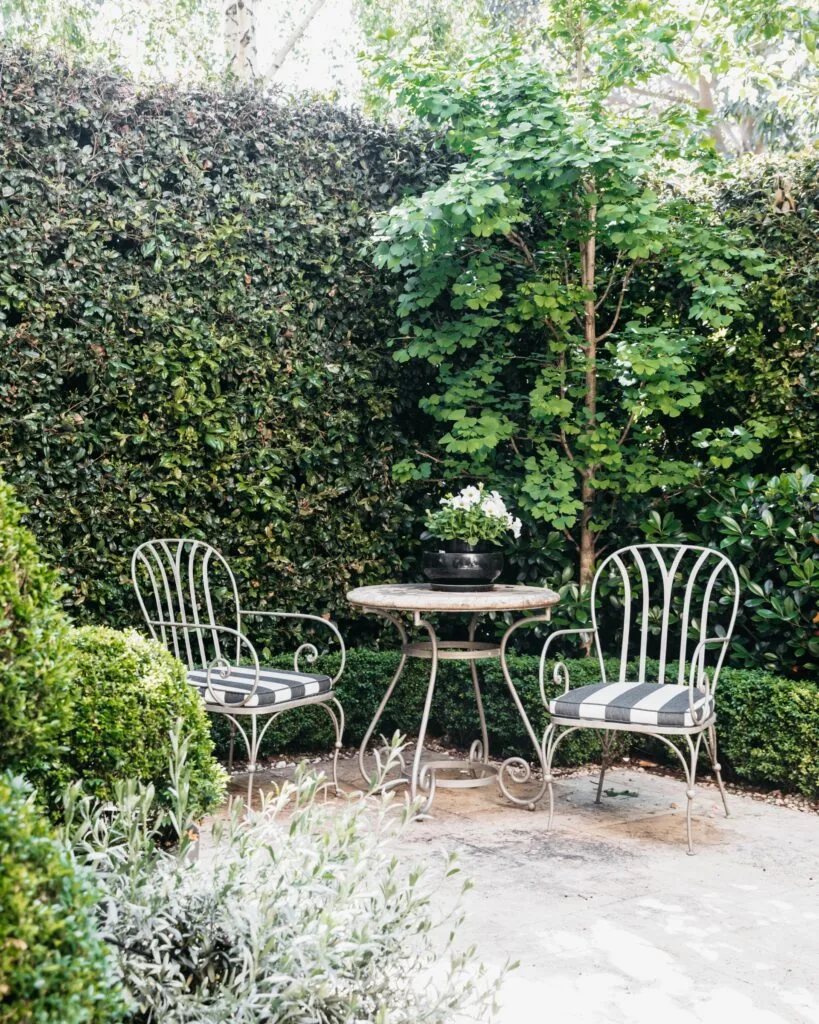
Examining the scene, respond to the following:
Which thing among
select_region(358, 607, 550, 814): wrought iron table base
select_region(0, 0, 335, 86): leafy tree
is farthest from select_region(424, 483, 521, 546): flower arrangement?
select_region(0, 0, 335, 86): leafy tree

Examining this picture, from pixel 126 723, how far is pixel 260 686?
5.15 ft

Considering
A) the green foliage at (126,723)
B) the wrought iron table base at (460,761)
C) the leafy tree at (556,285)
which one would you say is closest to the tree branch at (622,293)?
the leafy tree at (556,285)

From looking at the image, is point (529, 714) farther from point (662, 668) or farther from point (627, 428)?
point (627, 428)

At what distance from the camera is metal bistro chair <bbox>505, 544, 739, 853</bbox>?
3.80 meters

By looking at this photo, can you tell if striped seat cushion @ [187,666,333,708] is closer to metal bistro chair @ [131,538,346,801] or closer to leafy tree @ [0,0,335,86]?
metal bistro chair @ [131,538,346,801]

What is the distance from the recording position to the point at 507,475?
5551 millimetres

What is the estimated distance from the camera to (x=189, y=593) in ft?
15.8

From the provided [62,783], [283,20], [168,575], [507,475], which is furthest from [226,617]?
[283,20]

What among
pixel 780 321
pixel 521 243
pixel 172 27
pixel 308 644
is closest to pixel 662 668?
pixel 308 644

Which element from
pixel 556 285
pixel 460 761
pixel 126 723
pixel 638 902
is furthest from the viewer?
pixel 556 285

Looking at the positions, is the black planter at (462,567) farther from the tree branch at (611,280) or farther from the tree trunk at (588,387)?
the tree branch at (611,280)

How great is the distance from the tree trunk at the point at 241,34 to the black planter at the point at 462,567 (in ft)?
18.0

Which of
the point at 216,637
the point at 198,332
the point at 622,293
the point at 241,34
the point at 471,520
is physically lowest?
the point at 216,637

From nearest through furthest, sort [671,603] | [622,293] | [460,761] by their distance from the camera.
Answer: [460,761] < [671,603] < [622,293]
